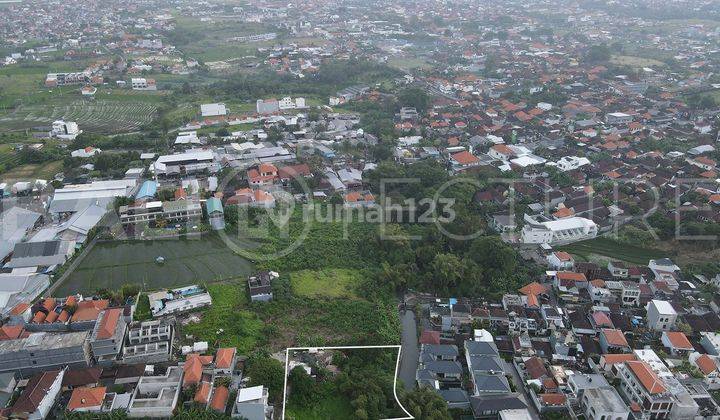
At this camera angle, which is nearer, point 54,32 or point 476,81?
point 476,81

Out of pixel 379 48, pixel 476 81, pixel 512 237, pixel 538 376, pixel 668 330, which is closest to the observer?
pixel 538 376

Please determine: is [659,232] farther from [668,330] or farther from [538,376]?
[538,376]

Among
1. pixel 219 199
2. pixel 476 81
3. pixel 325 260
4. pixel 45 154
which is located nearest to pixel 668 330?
pixel 325 260

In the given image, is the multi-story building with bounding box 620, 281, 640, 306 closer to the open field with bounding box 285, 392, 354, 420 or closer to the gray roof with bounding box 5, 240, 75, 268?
the open field with bounding box 285, 392, 354, 420

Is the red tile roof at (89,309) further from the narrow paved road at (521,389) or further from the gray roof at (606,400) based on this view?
the gray roof at (606,400)

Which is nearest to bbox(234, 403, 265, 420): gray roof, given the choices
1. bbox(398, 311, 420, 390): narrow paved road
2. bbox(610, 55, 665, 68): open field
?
bbox(398, 311, 420, 390): narrow paved road

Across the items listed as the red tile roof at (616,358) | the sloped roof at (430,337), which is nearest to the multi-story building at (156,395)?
the sloped roof at (430,337)
